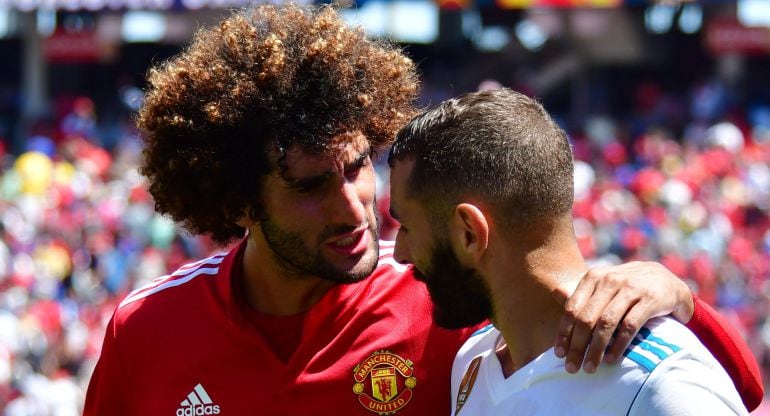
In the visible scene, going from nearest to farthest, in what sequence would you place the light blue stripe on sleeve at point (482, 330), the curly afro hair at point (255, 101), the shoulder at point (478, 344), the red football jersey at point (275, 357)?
the shoulder at point (478, 344) → the light blue stripe on sleeve at point (482, 330) → the red football jersey at point (275, 357) → the curly afro hair at point (255, 101)

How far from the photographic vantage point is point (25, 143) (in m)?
18.4

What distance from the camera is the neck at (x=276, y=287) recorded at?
301 centimetres

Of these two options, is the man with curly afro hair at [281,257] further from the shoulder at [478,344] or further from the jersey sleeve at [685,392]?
the jersey sleeve at [685,392]

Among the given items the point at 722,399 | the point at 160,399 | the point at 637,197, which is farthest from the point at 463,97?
Result: the point at 637,197

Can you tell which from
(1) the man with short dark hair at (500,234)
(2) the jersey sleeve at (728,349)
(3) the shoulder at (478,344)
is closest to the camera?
(1) the man with short dark hair at (500,234)

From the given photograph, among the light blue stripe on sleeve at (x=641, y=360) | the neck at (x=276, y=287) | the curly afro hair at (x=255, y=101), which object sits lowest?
the neck at (x=276, y=287)

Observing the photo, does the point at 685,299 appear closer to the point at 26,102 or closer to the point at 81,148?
the point at 81,148

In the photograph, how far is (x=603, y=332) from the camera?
6.83ft

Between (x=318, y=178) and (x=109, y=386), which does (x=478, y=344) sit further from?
→ (x=109, y=386)

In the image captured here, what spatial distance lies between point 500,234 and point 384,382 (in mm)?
670

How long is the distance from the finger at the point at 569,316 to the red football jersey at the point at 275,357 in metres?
0.71

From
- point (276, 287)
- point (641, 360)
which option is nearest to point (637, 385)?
point (641, 360)

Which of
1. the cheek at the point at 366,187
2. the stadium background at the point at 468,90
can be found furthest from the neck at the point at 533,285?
the stadium background at the point at 468,90

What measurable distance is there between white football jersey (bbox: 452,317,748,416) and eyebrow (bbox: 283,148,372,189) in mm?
784
